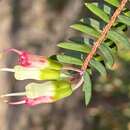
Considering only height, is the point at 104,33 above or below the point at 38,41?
above

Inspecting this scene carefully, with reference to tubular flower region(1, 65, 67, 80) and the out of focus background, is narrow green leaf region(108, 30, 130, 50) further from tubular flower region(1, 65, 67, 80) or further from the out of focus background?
the out of focus background

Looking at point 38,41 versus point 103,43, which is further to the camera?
point 38,41

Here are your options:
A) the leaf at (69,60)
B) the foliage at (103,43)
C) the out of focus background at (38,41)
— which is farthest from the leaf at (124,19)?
the out of focus background at (38,41)

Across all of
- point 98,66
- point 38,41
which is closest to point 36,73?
point 98,66

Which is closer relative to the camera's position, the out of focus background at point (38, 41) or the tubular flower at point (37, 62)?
the tubular flower at point (37, 62)

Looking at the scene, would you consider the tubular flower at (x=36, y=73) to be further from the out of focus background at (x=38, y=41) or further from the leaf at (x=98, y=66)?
the out of focus background at (x=38, y=41)

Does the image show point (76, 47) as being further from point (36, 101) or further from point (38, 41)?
point (38, 41)

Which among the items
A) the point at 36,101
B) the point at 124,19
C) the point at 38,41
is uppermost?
the point at 124,19
